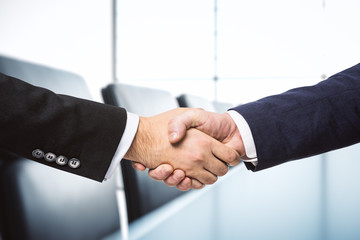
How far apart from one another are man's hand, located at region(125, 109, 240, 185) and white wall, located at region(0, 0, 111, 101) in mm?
2184

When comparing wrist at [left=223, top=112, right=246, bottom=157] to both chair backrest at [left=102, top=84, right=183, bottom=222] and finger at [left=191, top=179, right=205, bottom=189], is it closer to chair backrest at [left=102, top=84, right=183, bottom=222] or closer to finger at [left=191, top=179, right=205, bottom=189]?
finger at [left=191, top=179, right=205, bottom=189]

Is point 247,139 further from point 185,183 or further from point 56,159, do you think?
point 56,159

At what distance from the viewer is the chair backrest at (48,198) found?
526 mm

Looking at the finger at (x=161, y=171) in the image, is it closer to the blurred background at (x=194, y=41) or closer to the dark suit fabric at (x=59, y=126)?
the dark suit fabric at (x=59, y=126)

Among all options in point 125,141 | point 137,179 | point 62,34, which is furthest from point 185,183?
point 62,34

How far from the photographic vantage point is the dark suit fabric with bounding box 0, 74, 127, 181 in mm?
612

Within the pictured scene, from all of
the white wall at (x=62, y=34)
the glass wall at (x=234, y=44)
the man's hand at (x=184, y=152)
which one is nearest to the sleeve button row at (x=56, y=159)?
the man's hand at (x=184, y=152)

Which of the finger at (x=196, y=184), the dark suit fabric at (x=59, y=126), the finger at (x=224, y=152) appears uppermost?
the dark suit fabric at (x=59, y=126)

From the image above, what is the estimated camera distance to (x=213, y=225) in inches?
20.1

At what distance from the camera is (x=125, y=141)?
73cm

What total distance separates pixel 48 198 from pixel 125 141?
21 centimetres

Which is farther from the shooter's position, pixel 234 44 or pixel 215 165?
pixel 234 44

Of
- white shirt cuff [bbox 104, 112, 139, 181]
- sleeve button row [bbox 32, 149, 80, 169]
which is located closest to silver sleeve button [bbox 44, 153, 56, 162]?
sleeve button row [bbox 32, 149, 80, 169]

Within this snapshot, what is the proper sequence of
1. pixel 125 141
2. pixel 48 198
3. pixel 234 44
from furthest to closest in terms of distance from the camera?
pixel 234 44, pixel 125 141, pixel 48 198
